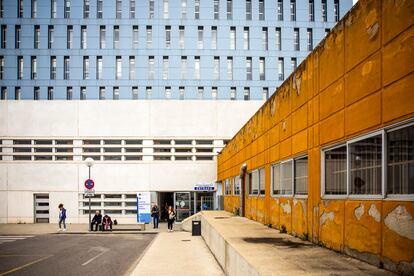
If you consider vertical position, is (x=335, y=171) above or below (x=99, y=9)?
below

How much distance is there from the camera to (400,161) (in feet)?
21.0

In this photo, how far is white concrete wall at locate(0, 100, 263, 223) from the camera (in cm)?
3588

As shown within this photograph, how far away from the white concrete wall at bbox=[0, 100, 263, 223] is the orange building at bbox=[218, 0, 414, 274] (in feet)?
75.7

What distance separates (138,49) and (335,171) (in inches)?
1656

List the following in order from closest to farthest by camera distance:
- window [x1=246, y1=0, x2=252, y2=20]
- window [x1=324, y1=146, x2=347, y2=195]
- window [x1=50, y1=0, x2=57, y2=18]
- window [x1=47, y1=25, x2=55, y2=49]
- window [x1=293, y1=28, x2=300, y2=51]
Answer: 1. window [x1=324, y1=146, x2=347, y2=195]
2. window [x1=47, y1=25, x2=55, y2=49]
3. window [x1=50, y1=0, x2=57, y2=18]
4. window [x1=246, y1=0, x2=252, y2=20]
5. window [x1=293, y1=28, x2=300, y2=51]

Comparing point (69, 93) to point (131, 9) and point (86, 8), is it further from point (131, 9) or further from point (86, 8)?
point (131, 9)

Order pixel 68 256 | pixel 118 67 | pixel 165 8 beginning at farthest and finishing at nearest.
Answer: pixel 165 8 < pixel 118 67 < pixel 68 256

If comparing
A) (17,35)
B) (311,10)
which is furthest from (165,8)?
(311,10)

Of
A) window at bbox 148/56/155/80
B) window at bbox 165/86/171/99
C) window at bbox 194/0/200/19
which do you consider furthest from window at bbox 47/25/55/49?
window at bbox 194/0/200/19

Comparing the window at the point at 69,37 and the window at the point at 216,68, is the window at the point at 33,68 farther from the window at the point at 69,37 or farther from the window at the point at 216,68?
the window at the point at 216,68

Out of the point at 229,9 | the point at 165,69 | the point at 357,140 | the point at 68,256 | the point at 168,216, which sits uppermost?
the point at 229,9

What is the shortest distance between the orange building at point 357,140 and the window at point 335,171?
0.8 inches

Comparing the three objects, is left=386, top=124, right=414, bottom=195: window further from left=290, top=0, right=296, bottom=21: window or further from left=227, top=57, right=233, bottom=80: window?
left=290, top=0, right=296, bottom=21: window

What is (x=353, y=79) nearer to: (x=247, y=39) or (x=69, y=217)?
(x=69, y=217)
